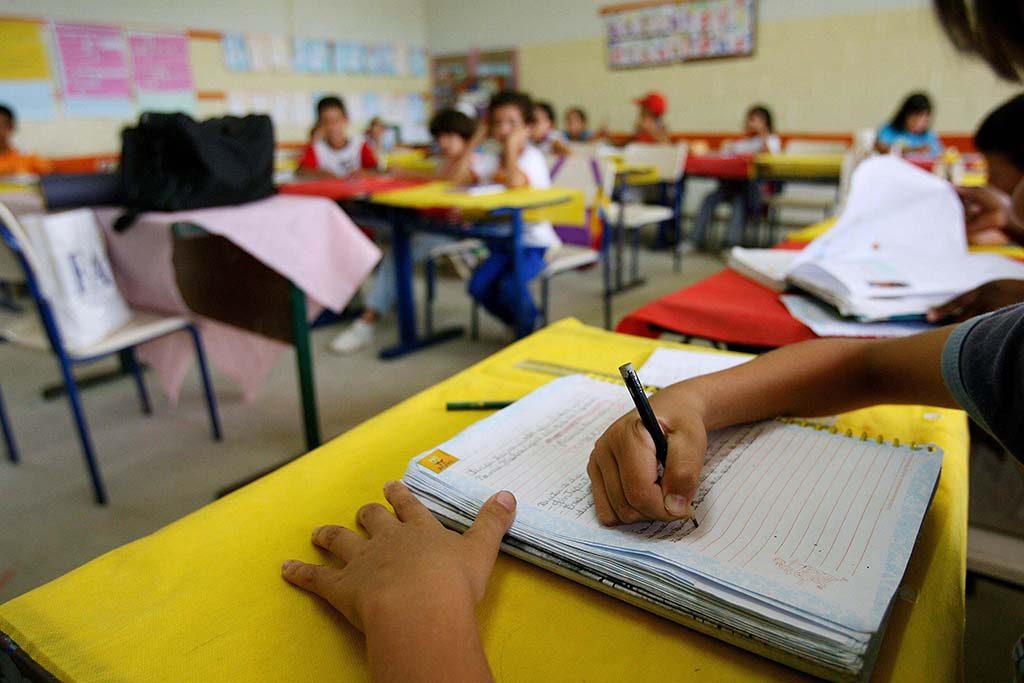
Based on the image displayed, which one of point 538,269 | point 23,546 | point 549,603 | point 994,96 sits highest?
point 994,96

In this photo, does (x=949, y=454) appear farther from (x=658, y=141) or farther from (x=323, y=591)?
(x=658, y=141)

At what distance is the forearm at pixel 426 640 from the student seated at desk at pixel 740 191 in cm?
493

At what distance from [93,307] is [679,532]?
5.92 ft

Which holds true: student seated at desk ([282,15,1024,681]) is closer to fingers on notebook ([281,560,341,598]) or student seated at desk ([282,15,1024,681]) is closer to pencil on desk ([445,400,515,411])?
fingers on notebook ([281,560,341,598])

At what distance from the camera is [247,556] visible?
492 millimetres

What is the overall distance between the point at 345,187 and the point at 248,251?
123 centimetres

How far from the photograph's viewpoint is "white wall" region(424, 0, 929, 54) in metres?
6.59

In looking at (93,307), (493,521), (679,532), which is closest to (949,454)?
(679,532)

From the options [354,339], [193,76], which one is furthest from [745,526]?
[193,76]

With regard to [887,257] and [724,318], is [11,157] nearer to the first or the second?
[724,318]

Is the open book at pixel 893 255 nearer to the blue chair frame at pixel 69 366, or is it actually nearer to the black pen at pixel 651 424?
the black pen at pixel 651 424

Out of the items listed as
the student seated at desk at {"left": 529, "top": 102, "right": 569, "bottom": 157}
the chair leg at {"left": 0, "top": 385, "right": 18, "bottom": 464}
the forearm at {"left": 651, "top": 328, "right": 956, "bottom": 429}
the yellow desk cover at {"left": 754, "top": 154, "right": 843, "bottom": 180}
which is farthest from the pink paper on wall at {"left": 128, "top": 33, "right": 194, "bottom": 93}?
the forearm at {"left": 651, "top": 328, "right": 956, "bottom": 429}

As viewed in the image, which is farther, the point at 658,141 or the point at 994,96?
the point at 658,141

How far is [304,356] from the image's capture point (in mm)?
1924
